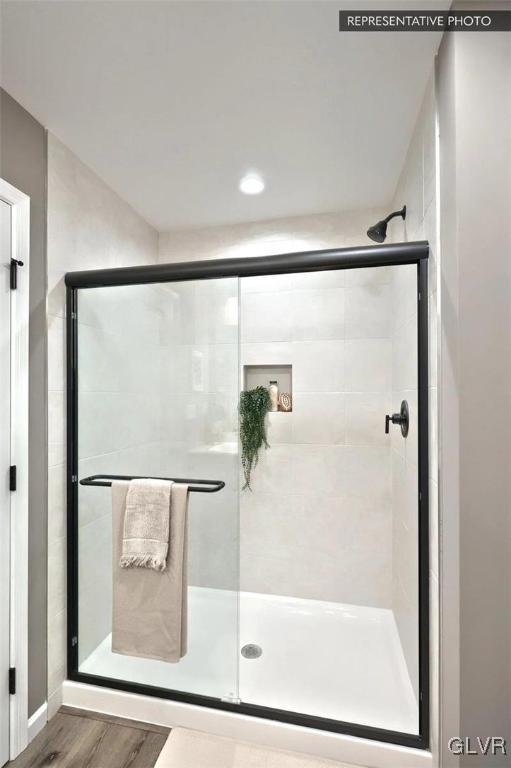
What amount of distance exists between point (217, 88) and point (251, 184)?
2.29 feet

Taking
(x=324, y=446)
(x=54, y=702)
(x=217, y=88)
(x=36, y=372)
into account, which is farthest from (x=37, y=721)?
(x=217, y=88)

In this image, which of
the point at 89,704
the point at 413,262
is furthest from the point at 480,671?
the point at 89,704

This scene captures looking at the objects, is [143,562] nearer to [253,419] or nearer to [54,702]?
[54,702]

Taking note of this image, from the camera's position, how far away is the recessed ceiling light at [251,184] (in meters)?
2.11

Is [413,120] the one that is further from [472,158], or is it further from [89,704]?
[89,704]

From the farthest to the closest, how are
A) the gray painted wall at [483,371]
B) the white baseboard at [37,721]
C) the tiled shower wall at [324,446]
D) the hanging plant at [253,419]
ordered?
the hanging plant at [253,419] → the tiled shower wall at [324,446] → the white baseboard at [37,721] → the gray painted wall at [483,371]

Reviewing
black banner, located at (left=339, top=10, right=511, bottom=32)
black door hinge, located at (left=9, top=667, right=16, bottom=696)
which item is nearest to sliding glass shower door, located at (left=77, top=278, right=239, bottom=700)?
black door hinge, located at (left=9, top=667, right=16, bottom=696)

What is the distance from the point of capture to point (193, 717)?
5.40 feet

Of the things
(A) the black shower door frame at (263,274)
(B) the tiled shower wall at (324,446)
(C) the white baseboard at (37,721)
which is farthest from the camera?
(B) the tiled shower wall at (324,446)

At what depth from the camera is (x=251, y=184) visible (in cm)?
219

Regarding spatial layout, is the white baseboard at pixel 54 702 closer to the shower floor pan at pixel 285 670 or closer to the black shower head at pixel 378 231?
the shower floor pan at pixel 285 670

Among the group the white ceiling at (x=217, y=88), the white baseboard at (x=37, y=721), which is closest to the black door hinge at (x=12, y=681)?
the white baseboard at (x=37, y=721)

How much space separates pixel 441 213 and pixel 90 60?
1283 millimetres

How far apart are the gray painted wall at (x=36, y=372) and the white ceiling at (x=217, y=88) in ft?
0.42
